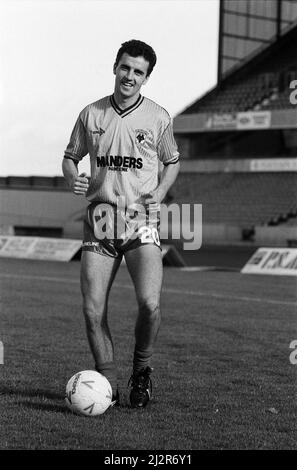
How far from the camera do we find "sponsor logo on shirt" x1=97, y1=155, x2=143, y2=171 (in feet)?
21.1

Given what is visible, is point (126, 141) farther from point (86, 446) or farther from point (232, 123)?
point (232, 123)

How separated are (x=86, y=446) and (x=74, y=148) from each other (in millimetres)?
2379

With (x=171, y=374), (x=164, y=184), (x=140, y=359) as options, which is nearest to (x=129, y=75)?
(x=164, y=184)

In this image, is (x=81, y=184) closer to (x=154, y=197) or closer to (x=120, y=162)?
(x=120, y=162)

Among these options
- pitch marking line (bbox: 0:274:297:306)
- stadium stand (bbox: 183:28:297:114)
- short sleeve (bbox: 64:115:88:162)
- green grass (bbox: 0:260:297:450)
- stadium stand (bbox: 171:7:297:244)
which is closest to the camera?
green grass (bbox: 0:260:297:450)

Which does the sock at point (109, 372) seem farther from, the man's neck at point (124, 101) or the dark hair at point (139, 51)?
the dark hair at point (139, 51)

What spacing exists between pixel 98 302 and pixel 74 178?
91cm

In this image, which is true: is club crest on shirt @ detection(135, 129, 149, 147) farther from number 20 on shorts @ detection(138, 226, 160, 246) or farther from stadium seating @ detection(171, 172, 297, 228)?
stadium seating @ detection(171, 172, 297, 228)

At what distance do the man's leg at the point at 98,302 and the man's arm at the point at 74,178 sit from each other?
1.53ft

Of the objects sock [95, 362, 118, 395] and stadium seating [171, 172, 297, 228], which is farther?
stadium seating [171, 172, 297, 228]

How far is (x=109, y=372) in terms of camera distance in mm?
6500

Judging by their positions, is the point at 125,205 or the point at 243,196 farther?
the point at 243,196

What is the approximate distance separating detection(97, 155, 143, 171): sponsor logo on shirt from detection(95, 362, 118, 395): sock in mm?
1423
